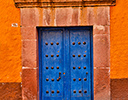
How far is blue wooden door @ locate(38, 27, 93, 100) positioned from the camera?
10.6 ft

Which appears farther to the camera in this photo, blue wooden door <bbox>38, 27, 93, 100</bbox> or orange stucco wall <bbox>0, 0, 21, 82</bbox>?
blue wooden door <bbox>38, 27, 93, 100</bbox>

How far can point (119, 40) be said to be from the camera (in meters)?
3.03

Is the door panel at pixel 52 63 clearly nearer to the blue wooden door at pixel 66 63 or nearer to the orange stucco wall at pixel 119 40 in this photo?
A: the blue wooden door at pixel 66 63

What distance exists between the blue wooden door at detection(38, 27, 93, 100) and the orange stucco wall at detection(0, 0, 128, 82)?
50cm

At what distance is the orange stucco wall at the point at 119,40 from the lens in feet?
9.90

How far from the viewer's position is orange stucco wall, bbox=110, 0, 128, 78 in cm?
302

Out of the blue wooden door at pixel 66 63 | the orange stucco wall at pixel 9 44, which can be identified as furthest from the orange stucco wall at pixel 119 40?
the orange stucco wall at pixel 9 44

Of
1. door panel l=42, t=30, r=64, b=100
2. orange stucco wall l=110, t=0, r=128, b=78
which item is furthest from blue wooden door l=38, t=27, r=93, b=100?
orange stucco wall l=110, t=0, r=128, b=78

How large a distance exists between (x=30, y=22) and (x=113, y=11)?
1.77m

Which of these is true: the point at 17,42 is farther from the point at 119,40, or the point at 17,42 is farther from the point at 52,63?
the point at 119,40

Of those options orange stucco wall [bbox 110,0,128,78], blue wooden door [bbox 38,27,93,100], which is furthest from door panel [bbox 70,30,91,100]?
orange stucco wall [bbox 110,0,128,78]

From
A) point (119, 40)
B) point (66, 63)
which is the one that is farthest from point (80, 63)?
point (119, 40)

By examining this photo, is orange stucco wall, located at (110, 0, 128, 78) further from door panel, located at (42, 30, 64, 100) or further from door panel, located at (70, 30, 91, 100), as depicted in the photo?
door panel, located at (42, 30, 64, 100)

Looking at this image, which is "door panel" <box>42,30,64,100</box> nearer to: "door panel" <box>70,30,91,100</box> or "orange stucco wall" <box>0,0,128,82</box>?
"door panel" <box>70,30,91,100</box>
